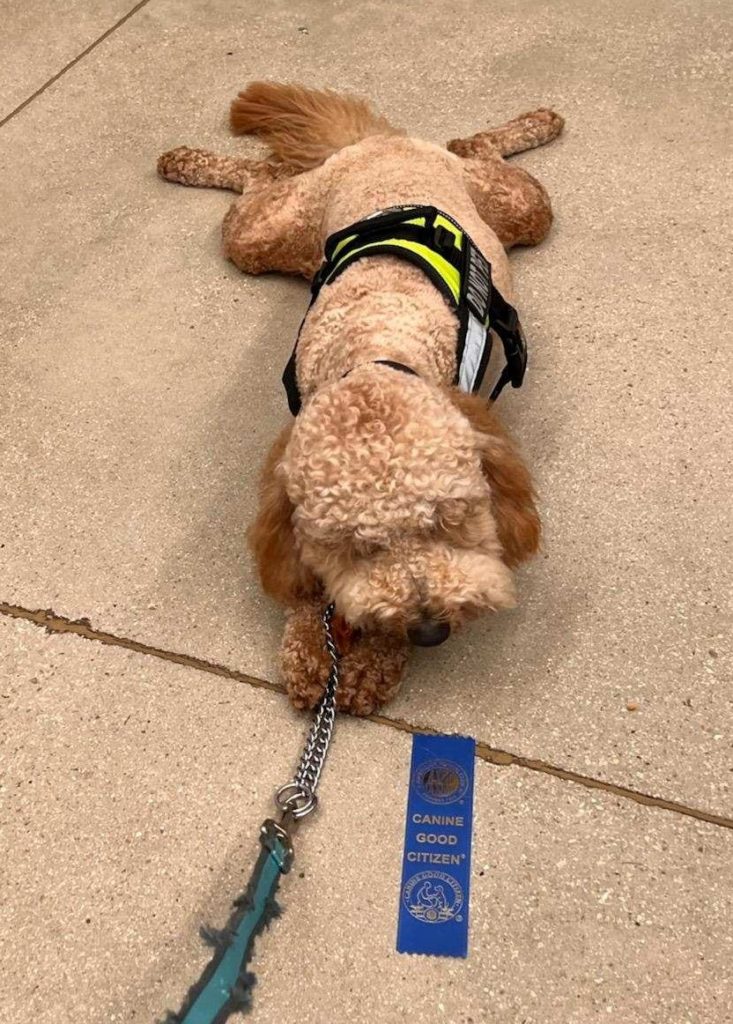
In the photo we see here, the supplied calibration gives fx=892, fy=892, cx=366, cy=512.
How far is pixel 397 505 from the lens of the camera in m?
1.97

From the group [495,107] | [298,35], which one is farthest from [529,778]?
[298,35]

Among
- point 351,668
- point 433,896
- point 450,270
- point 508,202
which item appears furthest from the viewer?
point 508,202

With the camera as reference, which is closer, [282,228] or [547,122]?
[282,228]

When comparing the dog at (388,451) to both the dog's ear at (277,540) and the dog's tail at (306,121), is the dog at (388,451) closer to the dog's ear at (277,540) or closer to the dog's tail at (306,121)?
the dog's ear at (277,540)

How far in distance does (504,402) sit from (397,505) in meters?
1.24

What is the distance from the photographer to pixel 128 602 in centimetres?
270

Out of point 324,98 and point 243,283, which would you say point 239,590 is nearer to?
point 243,283

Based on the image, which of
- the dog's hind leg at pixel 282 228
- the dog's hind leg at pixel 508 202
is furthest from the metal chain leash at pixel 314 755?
the dog's hind leg at pixel 508 202

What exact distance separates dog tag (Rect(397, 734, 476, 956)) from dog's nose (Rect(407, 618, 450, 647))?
1.27 feet

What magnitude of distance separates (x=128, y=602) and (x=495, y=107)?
2940mm

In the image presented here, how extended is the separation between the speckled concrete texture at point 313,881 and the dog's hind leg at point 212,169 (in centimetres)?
236

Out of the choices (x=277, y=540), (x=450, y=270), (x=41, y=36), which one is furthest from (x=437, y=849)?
(x=41, y=36)

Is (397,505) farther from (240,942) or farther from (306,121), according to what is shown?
(306,121)

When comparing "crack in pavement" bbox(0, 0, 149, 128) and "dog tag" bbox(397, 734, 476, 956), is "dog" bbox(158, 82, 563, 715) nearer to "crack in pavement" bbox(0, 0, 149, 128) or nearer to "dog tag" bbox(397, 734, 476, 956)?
"dog tag" bbox(397, 734, 476, 956)
